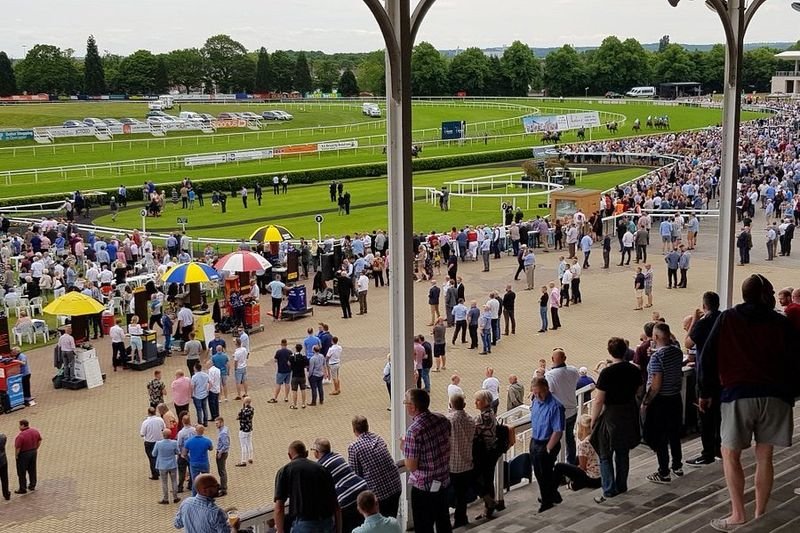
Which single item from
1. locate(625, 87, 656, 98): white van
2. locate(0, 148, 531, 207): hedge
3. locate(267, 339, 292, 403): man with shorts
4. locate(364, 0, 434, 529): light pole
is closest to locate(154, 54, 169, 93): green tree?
locate(625, 87, 656, 98): white van

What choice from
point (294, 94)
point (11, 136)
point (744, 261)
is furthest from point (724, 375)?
point (294, 94)

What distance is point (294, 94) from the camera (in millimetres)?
106562

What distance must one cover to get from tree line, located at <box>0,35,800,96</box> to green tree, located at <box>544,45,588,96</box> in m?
0.12

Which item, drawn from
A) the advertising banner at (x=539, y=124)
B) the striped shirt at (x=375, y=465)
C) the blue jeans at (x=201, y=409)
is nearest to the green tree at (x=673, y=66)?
the advertising banner at (x=539, y=124)

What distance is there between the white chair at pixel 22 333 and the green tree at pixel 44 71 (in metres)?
77.8

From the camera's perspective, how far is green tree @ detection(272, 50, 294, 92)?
10675 cm

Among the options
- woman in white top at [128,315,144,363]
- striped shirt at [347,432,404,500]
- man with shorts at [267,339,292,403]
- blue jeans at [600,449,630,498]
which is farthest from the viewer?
woman in white top at [128,315,144,363]

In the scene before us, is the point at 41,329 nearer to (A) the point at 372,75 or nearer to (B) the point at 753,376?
(B) the point at 753,376

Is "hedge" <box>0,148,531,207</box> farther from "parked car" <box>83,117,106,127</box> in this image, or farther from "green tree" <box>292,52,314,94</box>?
"green tree" <box>292,52,314,94</box>

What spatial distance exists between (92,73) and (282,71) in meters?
22.3

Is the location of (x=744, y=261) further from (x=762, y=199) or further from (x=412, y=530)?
(x=412, y=530)

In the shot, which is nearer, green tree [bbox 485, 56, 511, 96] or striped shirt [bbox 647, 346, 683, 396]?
striped shirt [bbox 647, 346, 683, 396]

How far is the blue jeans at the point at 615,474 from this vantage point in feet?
21.4

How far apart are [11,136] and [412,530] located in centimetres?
6127
